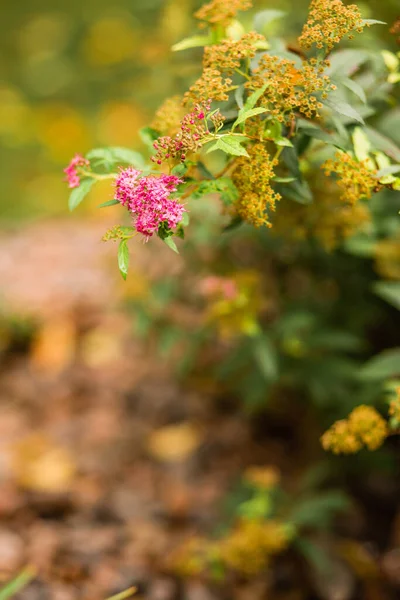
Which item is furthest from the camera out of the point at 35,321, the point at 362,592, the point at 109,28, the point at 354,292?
the point at 109,28

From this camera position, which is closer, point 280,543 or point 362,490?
point 280,543

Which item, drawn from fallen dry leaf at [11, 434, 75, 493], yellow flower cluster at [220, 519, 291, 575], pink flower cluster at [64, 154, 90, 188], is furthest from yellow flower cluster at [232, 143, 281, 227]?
fallen dry leaf at [11, 434, 75, 493]

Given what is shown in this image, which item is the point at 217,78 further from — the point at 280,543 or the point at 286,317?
the point at 280,543

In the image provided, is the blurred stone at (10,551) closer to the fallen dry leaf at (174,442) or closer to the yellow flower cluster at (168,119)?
the fallen dry leaf at (174,442)

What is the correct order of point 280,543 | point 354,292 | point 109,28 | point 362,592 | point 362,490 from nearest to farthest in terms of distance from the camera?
1. point 280,543
2. point 362,592
3. point 354,292
4. point 362,490
5. point 109,28

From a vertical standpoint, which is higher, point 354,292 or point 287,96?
point 287,96

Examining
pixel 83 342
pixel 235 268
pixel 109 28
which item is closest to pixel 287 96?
pixel 235 268

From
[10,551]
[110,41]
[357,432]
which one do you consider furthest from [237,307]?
[110,41]

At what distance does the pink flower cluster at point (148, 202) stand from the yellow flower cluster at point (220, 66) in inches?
6.0

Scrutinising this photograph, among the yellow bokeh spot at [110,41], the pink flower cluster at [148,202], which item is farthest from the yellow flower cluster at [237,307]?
the yellow bokeh spot at [110,41]

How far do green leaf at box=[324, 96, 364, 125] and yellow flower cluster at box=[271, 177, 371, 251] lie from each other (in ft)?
1.30

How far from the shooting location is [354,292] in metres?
1.82

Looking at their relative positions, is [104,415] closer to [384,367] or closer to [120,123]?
[384,367]

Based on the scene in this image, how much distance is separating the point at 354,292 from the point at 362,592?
2.50 ft
